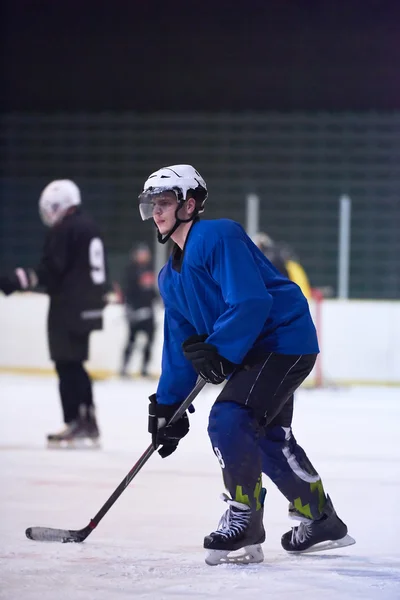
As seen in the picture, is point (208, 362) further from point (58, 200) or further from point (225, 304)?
point (58, 200)

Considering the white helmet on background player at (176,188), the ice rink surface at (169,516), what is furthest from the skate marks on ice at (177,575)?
the white helmet on background player at (176,188)

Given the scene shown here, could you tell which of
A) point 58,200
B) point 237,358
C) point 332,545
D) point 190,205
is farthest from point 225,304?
point 58,200

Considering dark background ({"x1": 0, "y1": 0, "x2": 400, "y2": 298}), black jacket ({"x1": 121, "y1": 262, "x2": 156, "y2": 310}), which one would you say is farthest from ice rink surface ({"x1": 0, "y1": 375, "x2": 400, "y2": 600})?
dark background ({"x1": 0, "y1": 0, "x2": 400, "y2": 298})

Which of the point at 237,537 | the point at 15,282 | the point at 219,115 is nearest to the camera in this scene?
the point at 237,537

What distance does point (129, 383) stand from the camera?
9125 mm

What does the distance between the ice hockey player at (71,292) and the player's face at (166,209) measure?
2.31 metres

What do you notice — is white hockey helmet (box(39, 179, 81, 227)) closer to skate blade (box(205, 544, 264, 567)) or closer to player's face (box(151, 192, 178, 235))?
player's face (box(151, 192, 178, 235))

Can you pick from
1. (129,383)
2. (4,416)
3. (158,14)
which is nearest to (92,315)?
(4,416)

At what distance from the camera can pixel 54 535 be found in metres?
3.00

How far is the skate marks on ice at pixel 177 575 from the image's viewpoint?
2.41m

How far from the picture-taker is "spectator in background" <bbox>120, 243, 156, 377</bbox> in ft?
31.4

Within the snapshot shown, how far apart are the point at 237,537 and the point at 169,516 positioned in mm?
797

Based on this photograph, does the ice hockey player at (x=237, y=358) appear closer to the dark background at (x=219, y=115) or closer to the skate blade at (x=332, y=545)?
the skate blade at (x=332, y=545)

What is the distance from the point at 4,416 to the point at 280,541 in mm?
3664
